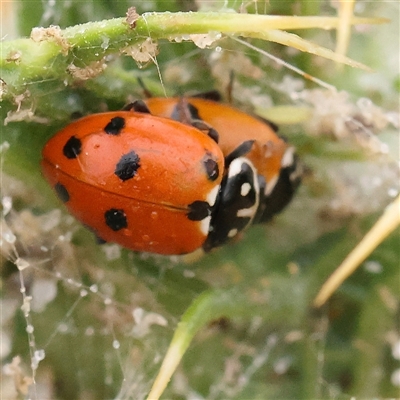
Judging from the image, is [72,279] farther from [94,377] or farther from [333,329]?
[333,329]

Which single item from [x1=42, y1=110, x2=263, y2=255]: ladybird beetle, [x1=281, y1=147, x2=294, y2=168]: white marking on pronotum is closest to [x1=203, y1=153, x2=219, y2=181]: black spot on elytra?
[x1=42, y1=110, x2=263, y2=255]: ladybird beetle

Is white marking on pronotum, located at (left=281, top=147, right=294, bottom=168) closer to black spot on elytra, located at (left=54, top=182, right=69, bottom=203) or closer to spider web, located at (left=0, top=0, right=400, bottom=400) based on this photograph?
spider web, located at (left=0, top=0, right=400, bottom=400)

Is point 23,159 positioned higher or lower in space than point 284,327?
higher

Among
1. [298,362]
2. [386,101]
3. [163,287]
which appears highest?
[386,101]

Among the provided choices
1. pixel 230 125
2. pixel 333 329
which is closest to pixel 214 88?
pixel 230 125

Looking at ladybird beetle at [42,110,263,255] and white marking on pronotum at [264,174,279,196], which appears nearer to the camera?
ladybird beetle at [42,110,263,255]

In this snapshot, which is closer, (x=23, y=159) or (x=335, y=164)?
(x=23, y=159)

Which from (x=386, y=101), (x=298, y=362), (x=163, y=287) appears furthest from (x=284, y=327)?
(x=386, y=101)
